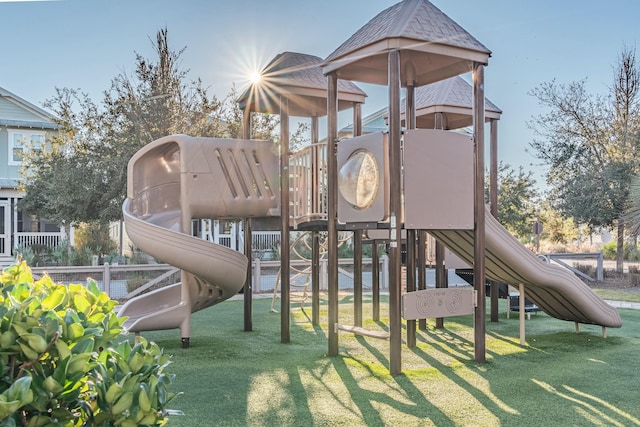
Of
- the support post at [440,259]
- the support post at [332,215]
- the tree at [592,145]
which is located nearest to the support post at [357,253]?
the support post at [440,259]

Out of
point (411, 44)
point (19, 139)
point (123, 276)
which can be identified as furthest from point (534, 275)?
point (19, 139)

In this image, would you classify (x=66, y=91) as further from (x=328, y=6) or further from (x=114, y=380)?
(x=114, y=380)

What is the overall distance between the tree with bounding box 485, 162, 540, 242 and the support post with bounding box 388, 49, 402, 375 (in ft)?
69.2

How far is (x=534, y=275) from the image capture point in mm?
8297

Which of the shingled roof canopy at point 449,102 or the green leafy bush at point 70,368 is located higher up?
the shingled roof canopy at point 449,102

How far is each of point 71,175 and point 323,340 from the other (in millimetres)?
10383

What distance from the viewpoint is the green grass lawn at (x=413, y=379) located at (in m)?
5.13

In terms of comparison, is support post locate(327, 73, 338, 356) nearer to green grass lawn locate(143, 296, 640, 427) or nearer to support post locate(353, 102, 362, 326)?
green grass lawn locate(143, 296, 640, 427)

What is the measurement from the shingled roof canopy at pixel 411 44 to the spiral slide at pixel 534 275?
2.05 meters

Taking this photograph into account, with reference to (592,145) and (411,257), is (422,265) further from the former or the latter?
(592,145)

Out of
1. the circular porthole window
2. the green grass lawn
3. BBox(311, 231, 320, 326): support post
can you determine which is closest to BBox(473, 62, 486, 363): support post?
the green grass lawn

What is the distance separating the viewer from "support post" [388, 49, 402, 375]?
6605 mm

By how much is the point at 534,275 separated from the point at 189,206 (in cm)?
489

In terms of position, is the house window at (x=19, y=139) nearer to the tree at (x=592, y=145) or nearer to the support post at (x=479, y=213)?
the tree at (x=592, y=145)
